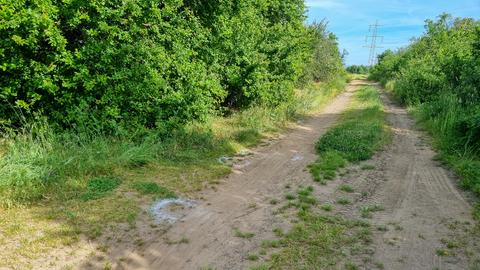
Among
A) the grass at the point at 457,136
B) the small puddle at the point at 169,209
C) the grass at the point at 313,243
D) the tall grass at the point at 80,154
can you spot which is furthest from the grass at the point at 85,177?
the grass at the point at 457,136

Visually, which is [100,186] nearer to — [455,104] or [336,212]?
[336,212]

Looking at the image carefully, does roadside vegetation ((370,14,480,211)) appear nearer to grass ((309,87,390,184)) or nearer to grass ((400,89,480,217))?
grass ((400,89,480,217))

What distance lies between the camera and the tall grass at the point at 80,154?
597 cm

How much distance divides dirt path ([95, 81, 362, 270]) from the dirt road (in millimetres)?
11

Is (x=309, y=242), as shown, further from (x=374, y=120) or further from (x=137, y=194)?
(x=374, y=120)

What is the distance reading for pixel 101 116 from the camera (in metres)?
8.20

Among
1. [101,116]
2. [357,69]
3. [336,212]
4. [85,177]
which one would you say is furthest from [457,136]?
[357,69]

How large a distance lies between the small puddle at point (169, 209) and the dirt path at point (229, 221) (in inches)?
4.9

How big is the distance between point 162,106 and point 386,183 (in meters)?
4.98

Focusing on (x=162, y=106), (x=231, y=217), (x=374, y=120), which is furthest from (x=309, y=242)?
(x=374, y=120)

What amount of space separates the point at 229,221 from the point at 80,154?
3048mm

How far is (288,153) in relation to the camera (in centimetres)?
990

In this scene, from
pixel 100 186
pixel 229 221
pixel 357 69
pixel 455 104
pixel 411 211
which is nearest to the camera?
pixel 229 221

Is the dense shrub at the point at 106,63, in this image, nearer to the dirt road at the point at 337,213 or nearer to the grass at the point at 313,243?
the dirt road at the point at 337,213
